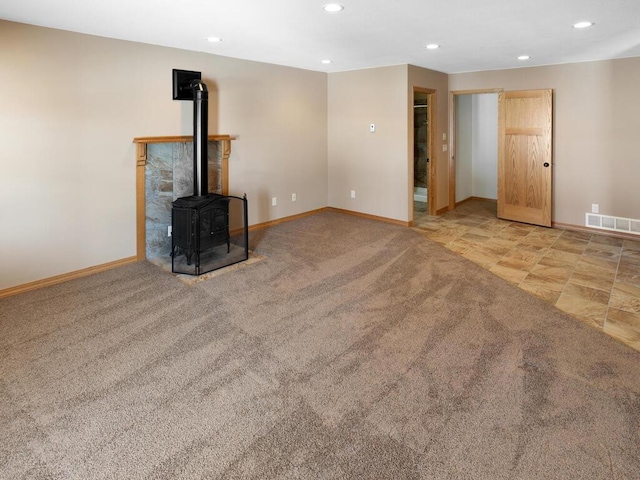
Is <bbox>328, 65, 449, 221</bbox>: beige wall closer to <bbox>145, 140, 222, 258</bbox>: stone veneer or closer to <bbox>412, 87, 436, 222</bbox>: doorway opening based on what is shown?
<bbox>412, 87, 436, 222</bbox>: doorway opening

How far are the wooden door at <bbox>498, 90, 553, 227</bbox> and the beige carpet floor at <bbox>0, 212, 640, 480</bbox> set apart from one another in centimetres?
276

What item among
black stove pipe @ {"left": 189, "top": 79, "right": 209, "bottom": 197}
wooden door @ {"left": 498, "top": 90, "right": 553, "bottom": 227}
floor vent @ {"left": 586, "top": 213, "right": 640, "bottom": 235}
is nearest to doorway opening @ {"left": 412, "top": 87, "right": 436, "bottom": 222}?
wooden door @ {"left": 498, "top": 90, "right": 553, "bottom": 227}

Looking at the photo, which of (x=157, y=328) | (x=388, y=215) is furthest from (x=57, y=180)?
(x=388, y=215)

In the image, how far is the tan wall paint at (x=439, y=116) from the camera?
19.1 ft

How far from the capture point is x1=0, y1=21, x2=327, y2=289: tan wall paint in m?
3.53

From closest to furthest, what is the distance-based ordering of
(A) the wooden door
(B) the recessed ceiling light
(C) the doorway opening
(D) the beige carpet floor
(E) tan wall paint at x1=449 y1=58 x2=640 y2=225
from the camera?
(D) the beige carpet floor → (B) the recessed ceiling light → (E) tan wall paint at x1=449 y1=58 x2=640 y2=225 → (A) the wooden door → (C) the doorway opening

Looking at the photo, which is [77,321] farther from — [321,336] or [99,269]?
[321,336]

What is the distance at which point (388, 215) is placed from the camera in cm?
625

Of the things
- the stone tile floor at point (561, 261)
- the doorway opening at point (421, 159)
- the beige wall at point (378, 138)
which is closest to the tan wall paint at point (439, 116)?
the beige wall at point (378, 138)

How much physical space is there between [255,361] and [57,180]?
2.77 meters

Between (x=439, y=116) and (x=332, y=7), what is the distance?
394 cm

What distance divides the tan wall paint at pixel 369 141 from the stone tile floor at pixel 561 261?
0.74m

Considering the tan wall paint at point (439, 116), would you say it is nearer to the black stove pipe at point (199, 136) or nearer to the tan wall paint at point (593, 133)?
the tan wall paint at point (593, 133)

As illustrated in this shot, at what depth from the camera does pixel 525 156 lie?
6.02m
